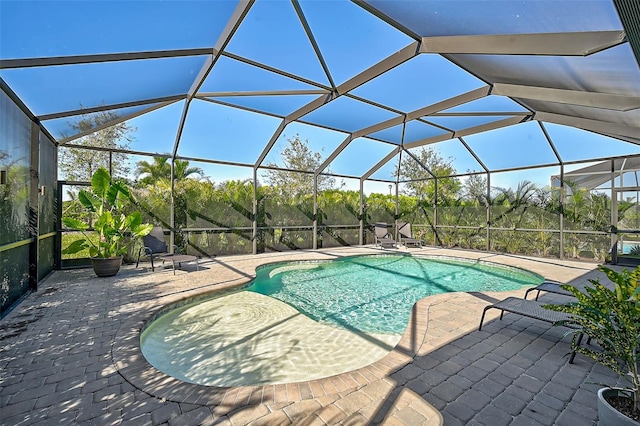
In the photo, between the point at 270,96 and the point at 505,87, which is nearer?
the point at 505,87

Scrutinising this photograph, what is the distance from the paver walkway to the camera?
234 cm

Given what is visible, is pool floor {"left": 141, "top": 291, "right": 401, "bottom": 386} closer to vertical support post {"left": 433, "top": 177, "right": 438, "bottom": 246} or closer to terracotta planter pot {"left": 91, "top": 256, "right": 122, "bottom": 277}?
terracotta planter pot {"left": 91, "top": 256, "right": 122, "bottom": 277}

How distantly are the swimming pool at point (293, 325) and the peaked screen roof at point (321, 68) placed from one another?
4.29 meters

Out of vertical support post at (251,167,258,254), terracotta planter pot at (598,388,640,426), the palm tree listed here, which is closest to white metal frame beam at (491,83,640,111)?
terracotta planter pot at (598,388,640,426)

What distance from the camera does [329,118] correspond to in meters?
9.45

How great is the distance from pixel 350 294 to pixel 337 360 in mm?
3054

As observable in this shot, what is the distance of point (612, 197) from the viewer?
9602 millimetres

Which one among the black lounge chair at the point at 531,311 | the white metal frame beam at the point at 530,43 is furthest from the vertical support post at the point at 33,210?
the black lounge chair at the point at 531,311

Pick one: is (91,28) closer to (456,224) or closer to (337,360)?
(337,360)

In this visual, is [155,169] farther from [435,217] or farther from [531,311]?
[435,217]

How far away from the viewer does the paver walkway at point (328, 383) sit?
234 cm

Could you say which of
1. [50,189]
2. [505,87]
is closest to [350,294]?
[505,87]

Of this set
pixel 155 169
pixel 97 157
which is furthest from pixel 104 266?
pixel 97 157

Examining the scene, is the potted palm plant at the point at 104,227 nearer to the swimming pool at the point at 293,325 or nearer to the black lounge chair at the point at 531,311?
the swimming pool at the point at 293,325
